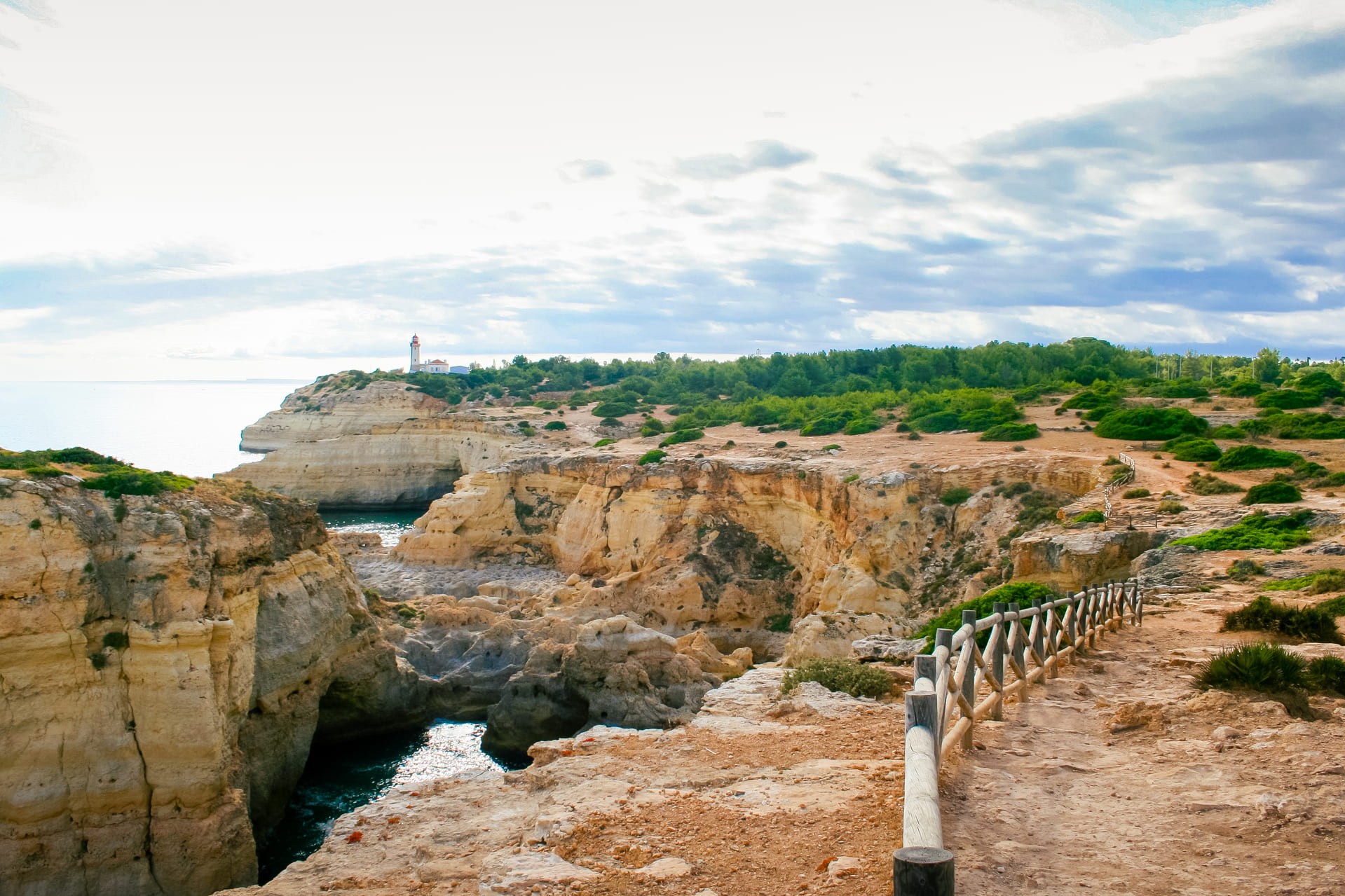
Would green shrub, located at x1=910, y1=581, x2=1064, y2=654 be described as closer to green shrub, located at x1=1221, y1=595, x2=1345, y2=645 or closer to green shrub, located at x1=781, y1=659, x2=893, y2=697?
green shrub, located at x1=1221, y1=595, x2=1345, y2=645

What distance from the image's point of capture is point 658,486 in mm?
31766

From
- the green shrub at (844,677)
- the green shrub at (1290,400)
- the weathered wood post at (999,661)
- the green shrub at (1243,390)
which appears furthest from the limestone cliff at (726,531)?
the green shrub at (1243,390)

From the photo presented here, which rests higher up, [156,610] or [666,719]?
[156,610]

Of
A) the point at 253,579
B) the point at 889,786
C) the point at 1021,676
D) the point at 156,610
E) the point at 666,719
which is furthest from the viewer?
the point at 666,719

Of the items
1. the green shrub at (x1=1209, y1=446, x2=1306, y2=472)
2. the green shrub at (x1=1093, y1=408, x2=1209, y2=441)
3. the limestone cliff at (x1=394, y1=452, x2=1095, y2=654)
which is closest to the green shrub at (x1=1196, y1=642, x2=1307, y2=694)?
the limestone cliff at (x1=394, y1=452, x2=1095, y2=654)

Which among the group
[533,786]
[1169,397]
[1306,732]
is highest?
[1169,397]

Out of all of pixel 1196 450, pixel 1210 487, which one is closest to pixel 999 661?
pixel 1210 487

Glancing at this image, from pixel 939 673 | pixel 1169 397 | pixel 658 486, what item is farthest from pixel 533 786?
pixel 1169 397

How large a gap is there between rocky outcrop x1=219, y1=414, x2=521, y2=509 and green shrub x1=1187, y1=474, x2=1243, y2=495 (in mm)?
42476

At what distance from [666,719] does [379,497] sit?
44260mm

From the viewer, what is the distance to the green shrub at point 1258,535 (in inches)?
644

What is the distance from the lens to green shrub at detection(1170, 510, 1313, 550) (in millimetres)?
16359

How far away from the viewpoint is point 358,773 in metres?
18.2

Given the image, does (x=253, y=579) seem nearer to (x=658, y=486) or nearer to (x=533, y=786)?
(x=533, y=786)
